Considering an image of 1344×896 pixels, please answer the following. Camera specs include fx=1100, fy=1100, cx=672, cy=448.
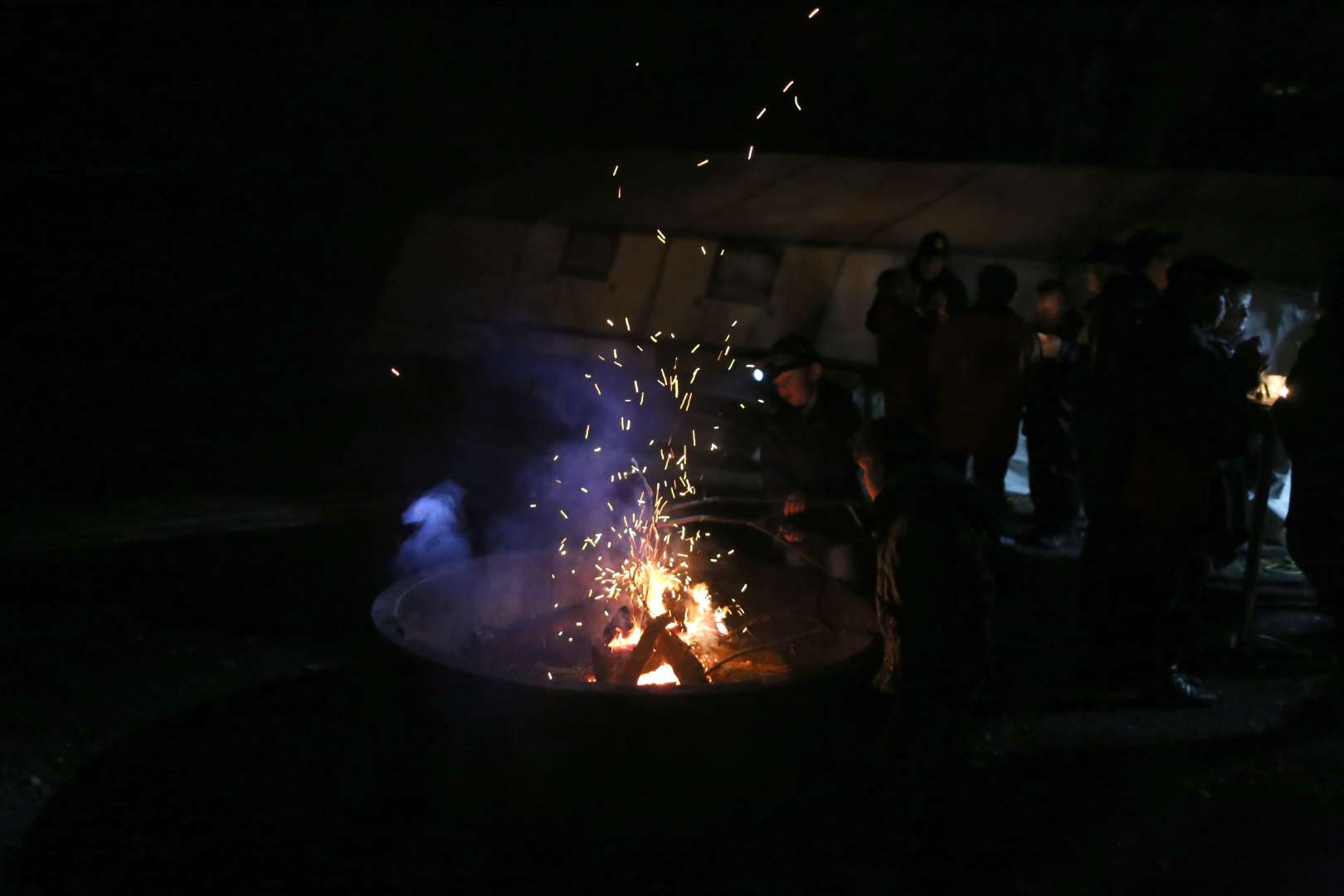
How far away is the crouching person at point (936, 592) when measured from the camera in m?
3.92

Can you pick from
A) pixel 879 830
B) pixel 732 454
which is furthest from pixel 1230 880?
pixel 732 454

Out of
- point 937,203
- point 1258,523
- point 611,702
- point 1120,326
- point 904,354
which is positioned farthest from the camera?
point 937,203

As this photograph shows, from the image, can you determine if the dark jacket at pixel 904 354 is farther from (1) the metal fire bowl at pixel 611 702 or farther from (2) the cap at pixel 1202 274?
(1) the metal fire bowl at pixel 611 702

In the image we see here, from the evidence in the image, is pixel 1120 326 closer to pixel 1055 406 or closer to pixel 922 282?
pixel 1055 406

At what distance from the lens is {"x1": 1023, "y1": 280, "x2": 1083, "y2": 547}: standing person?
845 cm

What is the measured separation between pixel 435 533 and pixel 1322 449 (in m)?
4.97

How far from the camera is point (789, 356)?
5660mm

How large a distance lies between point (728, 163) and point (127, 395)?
7916mm

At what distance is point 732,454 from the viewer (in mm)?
10844

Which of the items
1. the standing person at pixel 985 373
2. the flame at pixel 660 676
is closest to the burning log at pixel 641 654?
the flame at pixel 660 676

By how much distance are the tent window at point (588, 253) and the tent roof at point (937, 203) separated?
16cm

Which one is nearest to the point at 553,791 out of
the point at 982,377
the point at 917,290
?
the point at 982,377

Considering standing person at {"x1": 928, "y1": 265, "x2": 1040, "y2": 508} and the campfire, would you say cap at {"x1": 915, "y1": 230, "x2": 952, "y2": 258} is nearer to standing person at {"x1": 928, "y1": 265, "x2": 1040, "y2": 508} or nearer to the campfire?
standing person at {"x1": 928, "y1": 265, "x2": 1040, "y2": 508}

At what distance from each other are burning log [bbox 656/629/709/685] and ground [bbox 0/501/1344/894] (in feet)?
1.82
